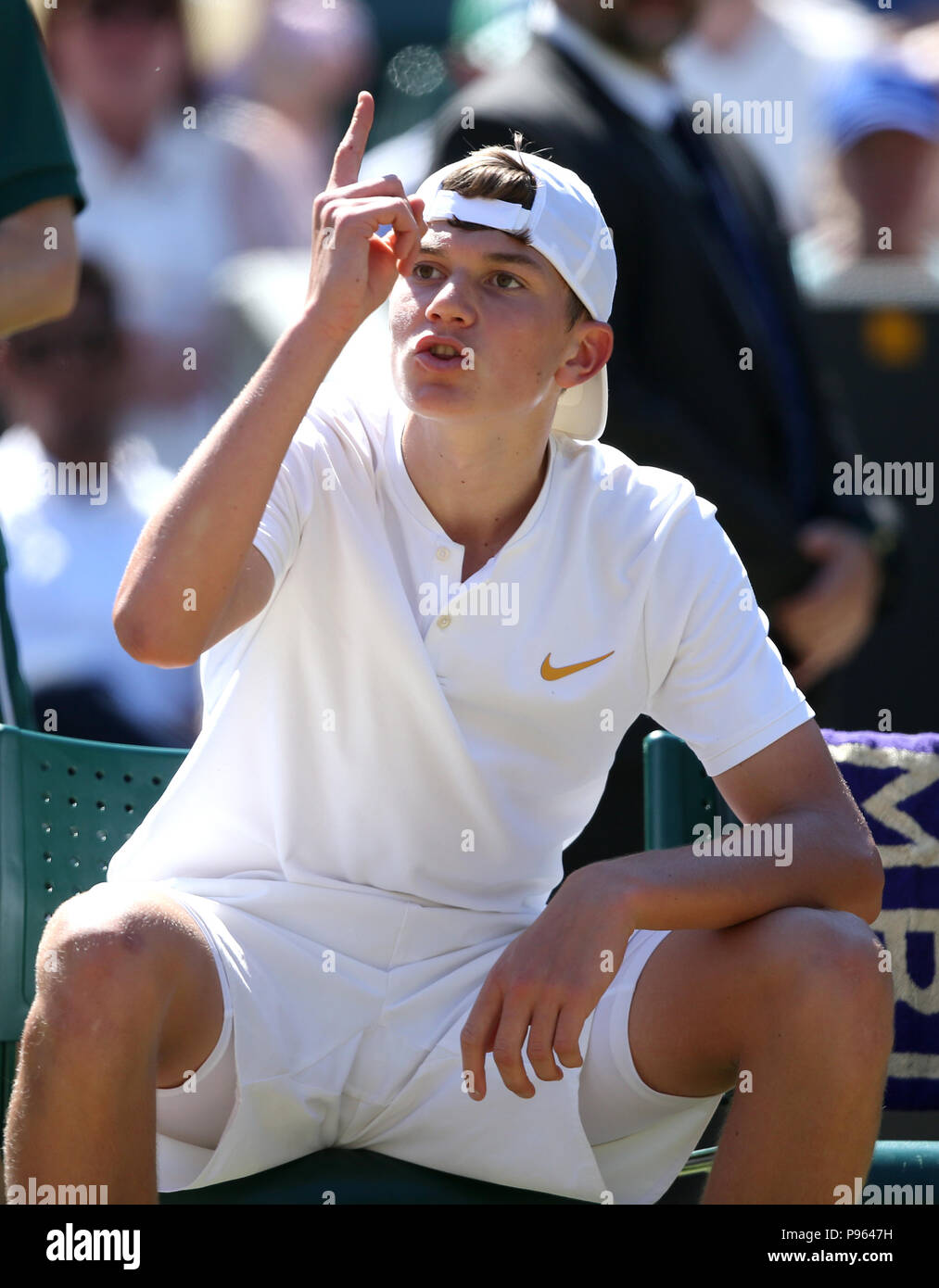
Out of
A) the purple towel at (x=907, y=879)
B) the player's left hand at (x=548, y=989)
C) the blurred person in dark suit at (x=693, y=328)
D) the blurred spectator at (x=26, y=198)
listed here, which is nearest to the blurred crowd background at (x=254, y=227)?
the blurred person in dark suit at (x=693, y=328)

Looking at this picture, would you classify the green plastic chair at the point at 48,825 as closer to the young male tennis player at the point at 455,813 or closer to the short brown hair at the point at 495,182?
the young male tennis player at the point at 455,813

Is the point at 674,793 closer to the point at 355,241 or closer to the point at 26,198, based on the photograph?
the point at 355,241

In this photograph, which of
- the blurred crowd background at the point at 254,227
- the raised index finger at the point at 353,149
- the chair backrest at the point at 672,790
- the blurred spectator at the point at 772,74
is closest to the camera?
the raised index finger at the point at 353,149

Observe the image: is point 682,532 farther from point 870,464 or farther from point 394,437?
point 870,464

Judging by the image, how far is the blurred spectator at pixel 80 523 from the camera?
411 centimetres

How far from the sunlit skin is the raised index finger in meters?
0.13

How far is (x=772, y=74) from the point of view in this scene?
5.16 m

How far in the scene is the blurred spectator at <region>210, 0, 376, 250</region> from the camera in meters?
5.02

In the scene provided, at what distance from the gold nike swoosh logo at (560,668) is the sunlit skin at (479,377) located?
0.16 metres

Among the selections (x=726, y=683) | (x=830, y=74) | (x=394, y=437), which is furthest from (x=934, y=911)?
(x=830, y=74)

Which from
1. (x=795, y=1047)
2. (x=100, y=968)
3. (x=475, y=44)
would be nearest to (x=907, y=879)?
(x=795, y=1047)

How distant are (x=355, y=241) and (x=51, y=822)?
0.90m

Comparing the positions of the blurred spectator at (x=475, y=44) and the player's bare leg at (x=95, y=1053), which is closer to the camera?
the player's bare leg at (x=95, y=1053)

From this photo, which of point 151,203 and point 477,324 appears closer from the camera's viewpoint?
point 477,324
